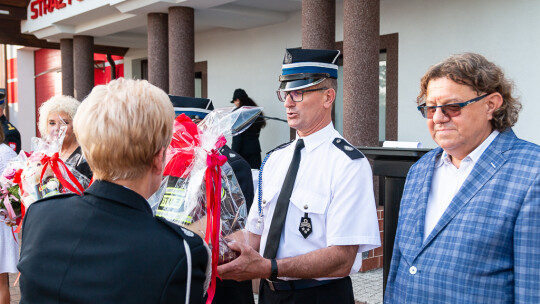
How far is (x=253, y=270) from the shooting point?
191 cm

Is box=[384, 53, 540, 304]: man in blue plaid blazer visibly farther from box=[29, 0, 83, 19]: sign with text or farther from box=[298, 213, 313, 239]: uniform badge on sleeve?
box=[29, 0, 83, 19]: sign with text

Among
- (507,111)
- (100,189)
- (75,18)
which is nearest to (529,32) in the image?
(507,111)

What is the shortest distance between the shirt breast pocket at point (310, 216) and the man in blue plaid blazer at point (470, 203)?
0.32 metres

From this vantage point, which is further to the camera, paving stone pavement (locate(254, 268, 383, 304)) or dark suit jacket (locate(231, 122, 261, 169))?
dark suit jacket (locate(231, 122, 261, 169))

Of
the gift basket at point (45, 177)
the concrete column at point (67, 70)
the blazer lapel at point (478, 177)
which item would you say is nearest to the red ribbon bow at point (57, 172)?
the gift basket at point (45, 177)

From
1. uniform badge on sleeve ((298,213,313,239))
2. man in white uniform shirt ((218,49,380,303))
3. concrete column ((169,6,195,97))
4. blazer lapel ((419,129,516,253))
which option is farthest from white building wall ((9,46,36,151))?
blazer lapel ((419,129,516,253))

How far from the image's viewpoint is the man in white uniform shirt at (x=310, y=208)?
2049mm

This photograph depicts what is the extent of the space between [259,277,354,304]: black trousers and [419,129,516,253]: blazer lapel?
0.57 metres

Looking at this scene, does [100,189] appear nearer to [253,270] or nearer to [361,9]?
[253,270]

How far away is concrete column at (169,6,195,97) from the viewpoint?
8.61 metres

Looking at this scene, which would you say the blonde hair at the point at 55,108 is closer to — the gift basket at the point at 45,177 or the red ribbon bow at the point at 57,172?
the gift basket at the point at 45,177

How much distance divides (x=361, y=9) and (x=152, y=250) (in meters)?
5.43

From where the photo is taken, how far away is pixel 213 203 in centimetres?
180

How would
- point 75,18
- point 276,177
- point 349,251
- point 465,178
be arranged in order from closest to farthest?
1. point 465,178
2. point 349,251
3. point 276,177
4. point 75,18
